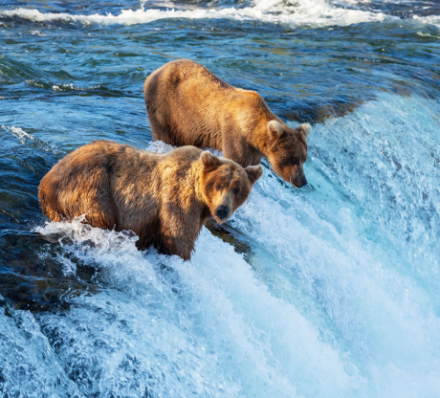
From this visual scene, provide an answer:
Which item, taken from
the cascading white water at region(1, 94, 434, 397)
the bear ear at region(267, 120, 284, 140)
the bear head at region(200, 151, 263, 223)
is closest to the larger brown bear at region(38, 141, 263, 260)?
the bear head at region(200, 151, 263, 223)

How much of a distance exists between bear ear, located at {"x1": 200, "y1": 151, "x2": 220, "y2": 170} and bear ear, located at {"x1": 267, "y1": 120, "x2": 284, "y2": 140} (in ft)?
5.66

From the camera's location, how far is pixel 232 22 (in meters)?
17.5

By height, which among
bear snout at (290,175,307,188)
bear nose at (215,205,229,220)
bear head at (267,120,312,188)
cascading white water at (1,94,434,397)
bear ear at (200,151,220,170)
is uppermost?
bear ear at (200,151,220,170)

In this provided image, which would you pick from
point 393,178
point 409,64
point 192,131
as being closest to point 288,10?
point 409,64

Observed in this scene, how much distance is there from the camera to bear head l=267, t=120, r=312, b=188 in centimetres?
604

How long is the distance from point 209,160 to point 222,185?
204mm

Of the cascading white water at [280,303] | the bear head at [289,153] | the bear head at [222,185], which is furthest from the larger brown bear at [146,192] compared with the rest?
the bear head at [289,153]

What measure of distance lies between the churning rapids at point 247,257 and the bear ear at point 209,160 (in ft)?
2.45

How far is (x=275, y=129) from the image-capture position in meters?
→ 5.84

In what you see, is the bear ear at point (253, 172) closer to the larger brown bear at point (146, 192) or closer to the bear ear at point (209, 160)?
the larger brown bear at point (146, 192)

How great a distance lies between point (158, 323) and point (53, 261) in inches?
36.3

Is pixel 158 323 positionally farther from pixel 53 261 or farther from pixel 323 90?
pixel 323 90

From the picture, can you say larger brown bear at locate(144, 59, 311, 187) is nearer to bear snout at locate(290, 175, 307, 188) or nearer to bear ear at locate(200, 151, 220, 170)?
bear snout at locate(290, 175, 307, 188)

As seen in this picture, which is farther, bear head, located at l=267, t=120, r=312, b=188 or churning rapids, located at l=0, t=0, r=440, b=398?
bear head, located at l=267, t=120, r=312, b=188
